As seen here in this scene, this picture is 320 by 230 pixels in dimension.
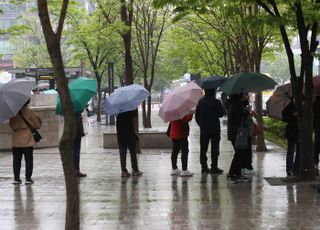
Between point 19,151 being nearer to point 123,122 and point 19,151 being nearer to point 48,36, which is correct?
point 123,122

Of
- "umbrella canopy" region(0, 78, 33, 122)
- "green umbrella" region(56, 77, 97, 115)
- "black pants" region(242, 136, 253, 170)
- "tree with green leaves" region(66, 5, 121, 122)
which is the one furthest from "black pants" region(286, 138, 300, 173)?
"tree with green leaves" region(66, 5, 121, 122)

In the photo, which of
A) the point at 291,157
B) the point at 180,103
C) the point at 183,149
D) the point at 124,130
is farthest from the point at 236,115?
the point at 124,130

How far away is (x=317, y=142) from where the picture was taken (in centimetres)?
1149

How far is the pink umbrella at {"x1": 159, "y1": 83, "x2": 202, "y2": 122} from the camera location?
10414mm

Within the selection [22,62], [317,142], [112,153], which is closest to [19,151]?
[112,153]

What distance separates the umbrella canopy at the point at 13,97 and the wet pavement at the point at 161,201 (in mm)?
1313

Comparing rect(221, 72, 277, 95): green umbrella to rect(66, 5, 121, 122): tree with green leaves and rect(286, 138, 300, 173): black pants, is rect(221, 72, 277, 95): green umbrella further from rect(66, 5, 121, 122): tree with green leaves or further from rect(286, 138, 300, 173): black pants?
rect(66, 5, 121, 122): tree with green leaves

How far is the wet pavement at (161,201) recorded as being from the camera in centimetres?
697

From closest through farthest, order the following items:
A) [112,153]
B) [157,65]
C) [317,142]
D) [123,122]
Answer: [123,122] → [317,142] → [112,153] → [157,65]

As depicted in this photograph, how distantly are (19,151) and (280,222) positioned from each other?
208 inches

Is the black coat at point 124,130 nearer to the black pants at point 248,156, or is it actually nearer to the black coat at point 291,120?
the black pants at point 248,156

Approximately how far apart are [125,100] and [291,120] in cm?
312

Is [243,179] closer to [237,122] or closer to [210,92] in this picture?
[237,122]

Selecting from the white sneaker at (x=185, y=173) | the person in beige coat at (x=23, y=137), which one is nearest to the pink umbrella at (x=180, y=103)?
the white sneaker at (x=185, y=173)
